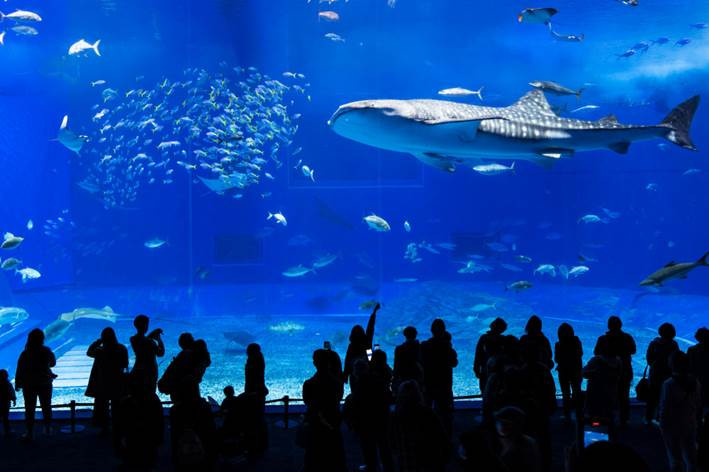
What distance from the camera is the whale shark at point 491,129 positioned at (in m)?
5.22

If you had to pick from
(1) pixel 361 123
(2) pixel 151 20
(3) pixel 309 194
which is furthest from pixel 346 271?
(1) pixel 361 123

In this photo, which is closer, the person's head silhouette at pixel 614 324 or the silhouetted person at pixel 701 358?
the silhouetted person at pixel 701 358

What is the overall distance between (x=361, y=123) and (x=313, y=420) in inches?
119

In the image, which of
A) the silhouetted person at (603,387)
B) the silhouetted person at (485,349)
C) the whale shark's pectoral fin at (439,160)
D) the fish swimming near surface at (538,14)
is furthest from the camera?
the fish swimming near surface at (538,14)

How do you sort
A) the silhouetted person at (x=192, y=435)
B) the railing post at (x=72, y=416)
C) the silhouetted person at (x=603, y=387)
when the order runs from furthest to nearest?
the railing post at (x=72, y=416) < the silhouetted person at (x=603, y=387) < the silhouetted person at (x=192, y=435)

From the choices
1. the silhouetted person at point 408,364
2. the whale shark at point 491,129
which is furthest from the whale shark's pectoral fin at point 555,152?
the silhouetted person at point 408,364

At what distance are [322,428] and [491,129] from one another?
3693 mm

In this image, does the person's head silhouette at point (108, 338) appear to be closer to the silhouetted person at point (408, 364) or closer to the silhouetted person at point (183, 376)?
the silhouetted person at point (183, 376)

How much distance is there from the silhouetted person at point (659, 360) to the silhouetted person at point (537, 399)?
3.78 feet

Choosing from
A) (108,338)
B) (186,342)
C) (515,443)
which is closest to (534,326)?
(515,443)

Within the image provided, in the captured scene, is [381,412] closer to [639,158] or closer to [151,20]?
[151,20]

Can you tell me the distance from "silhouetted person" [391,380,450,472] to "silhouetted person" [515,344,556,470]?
2.16 feet

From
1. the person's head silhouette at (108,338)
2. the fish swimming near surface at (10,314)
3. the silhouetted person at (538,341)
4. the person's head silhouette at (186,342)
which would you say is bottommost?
the silhouetted person at (538,341)

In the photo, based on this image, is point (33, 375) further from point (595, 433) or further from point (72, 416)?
point (595, 433)
